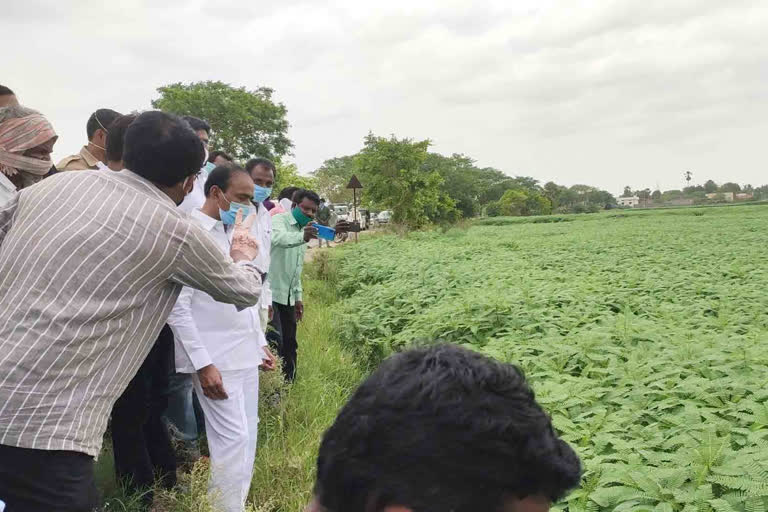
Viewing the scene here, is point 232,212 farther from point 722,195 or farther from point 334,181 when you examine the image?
point 722,195

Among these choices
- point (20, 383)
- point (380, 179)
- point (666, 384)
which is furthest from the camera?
point (380, 179)

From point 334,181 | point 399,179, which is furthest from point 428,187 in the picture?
point 334,181

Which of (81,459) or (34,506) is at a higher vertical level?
(81,459)

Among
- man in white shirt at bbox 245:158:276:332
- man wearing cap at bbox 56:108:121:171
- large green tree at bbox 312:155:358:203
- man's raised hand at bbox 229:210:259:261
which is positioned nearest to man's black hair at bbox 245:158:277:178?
man in white shirt at bbox 245:158:276:332

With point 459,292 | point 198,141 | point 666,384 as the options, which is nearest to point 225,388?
point 198,141

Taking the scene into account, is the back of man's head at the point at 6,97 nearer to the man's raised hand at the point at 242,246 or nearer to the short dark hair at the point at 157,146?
the man's raised hand at the point at 242,246

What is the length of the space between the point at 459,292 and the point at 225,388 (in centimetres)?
449

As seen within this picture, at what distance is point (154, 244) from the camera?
68.2 inches

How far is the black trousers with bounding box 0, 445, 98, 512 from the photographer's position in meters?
1.64

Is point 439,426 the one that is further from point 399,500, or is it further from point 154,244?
point 154,244

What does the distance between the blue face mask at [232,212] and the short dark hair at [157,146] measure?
38.7 inches

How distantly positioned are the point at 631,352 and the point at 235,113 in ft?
108

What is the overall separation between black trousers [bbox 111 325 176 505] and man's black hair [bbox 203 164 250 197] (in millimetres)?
685

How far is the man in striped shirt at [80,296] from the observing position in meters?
1.62
